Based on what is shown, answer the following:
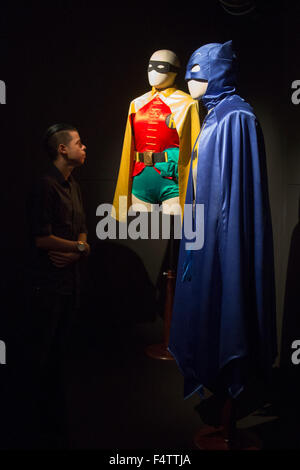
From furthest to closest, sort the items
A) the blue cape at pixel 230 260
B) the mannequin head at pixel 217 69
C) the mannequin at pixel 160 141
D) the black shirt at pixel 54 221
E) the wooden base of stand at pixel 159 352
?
1. the wooden base of stand at pixel 159 352
2. the mannequin at pixel 160 141
3. the black shirt at pixel 54 221
4. the mannequin head at pixel 217 69
5. the blue cape at pixel 230 260

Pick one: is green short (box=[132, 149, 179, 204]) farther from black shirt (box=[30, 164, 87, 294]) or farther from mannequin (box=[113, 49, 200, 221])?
black shirt (box=[30, 164, 87, 294])

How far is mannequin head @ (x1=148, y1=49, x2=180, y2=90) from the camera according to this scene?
2.80 metres

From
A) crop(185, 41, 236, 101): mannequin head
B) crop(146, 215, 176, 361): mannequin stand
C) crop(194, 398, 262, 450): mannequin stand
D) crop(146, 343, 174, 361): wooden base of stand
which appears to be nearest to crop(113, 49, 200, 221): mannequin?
crop(146, 215, 176, 361): mannequin stand

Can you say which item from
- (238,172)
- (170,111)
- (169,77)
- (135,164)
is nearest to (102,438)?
(238,172)

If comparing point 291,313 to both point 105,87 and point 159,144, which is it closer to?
point 159,144

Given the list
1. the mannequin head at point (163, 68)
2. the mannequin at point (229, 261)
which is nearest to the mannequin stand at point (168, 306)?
the mannequin head at point (163, 68)

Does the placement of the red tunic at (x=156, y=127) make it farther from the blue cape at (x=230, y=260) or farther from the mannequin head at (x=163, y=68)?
the blue cape at (x=230, y=260)

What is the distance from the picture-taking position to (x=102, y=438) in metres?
2.16

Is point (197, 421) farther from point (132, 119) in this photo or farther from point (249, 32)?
point (249, 32)

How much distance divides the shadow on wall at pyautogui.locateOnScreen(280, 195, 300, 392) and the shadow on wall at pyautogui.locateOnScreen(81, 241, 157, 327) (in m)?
1.14

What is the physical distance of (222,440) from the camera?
211 cm

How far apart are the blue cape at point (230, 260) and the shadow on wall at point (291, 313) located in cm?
97

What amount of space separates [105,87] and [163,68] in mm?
725

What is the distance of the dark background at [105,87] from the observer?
2.97 m
